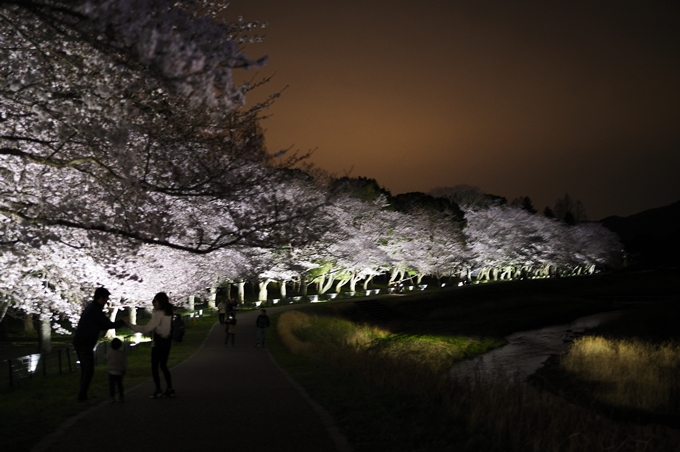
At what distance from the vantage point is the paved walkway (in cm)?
842

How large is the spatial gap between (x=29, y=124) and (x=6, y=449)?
6400mm

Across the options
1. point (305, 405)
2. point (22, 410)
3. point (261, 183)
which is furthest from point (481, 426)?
point (22, 410)

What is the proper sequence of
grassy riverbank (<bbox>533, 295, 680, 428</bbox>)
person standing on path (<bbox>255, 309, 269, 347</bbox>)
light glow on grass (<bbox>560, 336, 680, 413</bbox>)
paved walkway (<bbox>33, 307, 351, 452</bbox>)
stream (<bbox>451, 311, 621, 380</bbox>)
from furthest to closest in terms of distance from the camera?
stream (<bbox>451, 311, 621, 380</bbox>), person standing on path (<bbox>255, 309, 269, 347</bbox>), light glow on grass (<bbox>560, 336, 680, 413</bbox>), grassy riverbank (<bbox>533, 295, 680, 428</bbox>), paved walkway (<bbox>33, 307, 351, 452</bbox>)

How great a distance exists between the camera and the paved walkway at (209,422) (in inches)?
332

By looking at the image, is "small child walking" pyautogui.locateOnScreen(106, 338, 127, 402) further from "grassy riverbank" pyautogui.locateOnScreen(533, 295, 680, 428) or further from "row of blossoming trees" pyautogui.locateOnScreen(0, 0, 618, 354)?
"grassy riverbank" pyautogui.locateOnScreen(533, 295, 680, 428)

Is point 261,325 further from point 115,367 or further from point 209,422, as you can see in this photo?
point 209,422

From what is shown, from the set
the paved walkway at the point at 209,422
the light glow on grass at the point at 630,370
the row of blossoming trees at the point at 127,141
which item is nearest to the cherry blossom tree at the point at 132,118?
the row of blossoming trees at the point at 127,141

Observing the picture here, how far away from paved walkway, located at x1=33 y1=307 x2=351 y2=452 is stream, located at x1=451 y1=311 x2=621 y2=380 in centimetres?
1210

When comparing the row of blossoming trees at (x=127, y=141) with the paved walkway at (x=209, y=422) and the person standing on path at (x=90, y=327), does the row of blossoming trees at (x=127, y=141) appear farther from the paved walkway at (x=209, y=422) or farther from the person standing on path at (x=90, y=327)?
the paved walkway at (x=209, y=422)

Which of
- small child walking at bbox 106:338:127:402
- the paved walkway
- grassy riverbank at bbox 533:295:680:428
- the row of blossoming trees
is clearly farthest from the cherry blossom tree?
grassy riverbank at bbox 533:295:680:428

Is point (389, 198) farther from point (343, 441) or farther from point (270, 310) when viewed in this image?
point (343, 441)

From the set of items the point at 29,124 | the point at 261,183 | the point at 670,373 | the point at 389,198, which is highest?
the point at 389,198

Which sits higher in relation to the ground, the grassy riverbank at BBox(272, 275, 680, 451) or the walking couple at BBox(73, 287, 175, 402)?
the walking couple at BBox(73, 287, 175, 402)

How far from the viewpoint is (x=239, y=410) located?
432 inches
